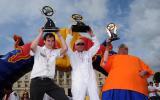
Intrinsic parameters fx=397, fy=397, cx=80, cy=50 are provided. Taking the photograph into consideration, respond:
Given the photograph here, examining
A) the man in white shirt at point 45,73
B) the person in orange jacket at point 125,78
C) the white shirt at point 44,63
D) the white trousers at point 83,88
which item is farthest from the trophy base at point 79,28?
the white trousers at point 83,88

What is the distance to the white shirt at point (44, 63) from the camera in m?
6.56

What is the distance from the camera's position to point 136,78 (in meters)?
7.08

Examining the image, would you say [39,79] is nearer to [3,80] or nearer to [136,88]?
[136,88]

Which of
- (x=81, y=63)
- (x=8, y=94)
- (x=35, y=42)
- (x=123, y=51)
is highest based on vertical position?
(x=35, y=42)

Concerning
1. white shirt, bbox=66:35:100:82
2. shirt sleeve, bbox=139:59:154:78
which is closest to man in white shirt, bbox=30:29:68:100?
white shirt, bbox=66:35:100:82

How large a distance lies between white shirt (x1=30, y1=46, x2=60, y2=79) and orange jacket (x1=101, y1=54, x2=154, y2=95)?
107 cm

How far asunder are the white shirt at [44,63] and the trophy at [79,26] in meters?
0.92

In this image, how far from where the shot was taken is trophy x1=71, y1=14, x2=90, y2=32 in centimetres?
761

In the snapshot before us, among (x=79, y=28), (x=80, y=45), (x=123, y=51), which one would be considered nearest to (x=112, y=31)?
(x=123, y=51)

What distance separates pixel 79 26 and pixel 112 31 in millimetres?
669

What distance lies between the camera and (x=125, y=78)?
7.02m

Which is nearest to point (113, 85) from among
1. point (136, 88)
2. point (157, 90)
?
point (136, 88)

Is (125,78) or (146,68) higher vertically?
(146,68)

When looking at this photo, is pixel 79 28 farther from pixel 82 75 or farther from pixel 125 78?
pixel 125 78
